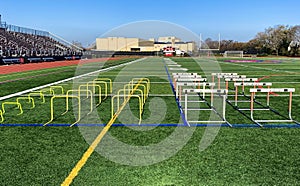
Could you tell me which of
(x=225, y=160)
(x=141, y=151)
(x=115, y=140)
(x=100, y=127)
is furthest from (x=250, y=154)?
(x=100, y=127)

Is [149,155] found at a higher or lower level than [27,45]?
lower

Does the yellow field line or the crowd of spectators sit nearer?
the yellow field line

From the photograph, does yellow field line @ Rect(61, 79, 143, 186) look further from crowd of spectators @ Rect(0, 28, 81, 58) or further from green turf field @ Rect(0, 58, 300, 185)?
crowd of spectators @ Rect(0, 28, 81, 58)

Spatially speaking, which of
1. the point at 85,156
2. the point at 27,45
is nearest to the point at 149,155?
the point at 85,156

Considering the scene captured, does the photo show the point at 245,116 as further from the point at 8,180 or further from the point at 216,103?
the point at 8,180

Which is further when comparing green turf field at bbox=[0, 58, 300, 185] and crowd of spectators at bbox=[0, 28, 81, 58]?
crowd of spectators at bbox=[0, 28, 81, 58]

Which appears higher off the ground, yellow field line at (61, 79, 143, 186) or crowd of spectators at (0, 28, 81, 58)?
crowd of spectators at (0, 28, 81, 58)

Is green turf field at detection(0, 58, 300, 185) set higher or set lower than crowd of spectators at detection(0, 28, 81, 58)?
lower

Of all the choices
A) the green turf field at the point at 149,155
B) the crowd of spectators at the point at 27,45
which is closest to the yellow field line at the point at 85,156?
the green turf field at the point at 149,155

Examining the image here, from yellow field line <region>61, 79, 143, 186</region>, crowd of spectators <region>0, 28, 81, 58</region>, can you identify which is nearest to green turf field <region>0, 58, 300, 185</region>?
yellow field line <region>61, 79, 143, 186</region>

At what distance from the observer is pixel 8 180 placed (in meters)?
4.87

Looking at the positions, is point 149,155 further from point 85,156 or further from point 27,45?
point 27,45

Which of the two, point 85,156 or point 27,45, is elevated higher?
point 27,45

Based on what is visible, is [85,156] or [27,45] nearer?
[85,156]
